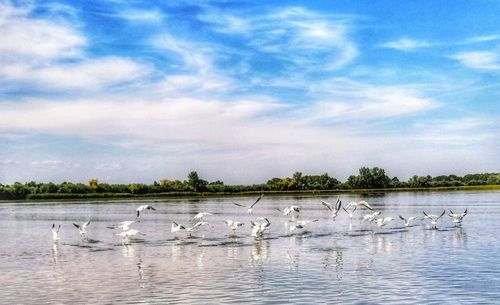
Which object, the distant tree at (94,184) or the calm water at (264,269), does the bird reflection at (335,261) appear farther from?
the distant tree at (94,184)

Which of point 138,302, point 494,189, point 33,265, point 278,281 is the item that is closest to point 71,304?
point 138,302

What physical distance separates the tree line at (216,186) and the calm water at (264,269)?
106 meters

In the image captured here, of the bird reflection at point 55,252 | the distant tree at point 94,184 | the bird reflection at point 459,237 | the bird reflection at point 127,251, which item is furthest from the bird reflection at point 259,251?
the distant tree at point 94,184

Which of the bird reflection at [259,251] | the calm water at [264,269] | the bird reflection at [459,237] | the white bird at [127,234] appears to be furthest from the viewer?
the white bird at [127,234]

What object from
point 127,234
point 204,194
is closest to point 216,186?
point 204,194

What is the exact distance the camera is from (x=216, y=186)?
16212 centimetres

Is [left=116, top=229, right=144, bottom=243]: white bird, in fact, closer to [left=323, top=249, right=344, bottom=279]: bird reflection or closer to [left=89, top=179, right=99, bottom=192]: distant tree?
[left=323, top=249, right=344, bottom=279]: bird reflection

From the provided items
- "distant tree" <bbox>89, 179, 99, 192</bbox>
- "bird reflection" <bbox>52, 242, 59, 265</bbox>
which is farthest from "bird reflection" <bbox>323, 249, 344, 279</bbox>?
"distant tree" <bbox>89, 179, 99, 192</bbox>

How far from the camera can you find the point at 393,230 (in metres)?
42.4

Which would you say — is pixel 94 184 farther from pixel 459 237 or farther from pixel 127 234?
pixel 459 237

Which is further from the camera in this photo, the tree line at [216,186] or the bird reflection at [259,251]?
the tree line at [216,186]

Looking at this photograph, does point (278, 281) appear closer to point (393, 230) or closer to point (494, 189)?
point (393, 230)

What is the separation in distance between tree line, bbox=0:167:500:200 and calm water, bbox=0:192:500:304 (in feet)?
346

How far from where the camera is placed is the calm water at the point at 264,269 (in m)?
19.8
